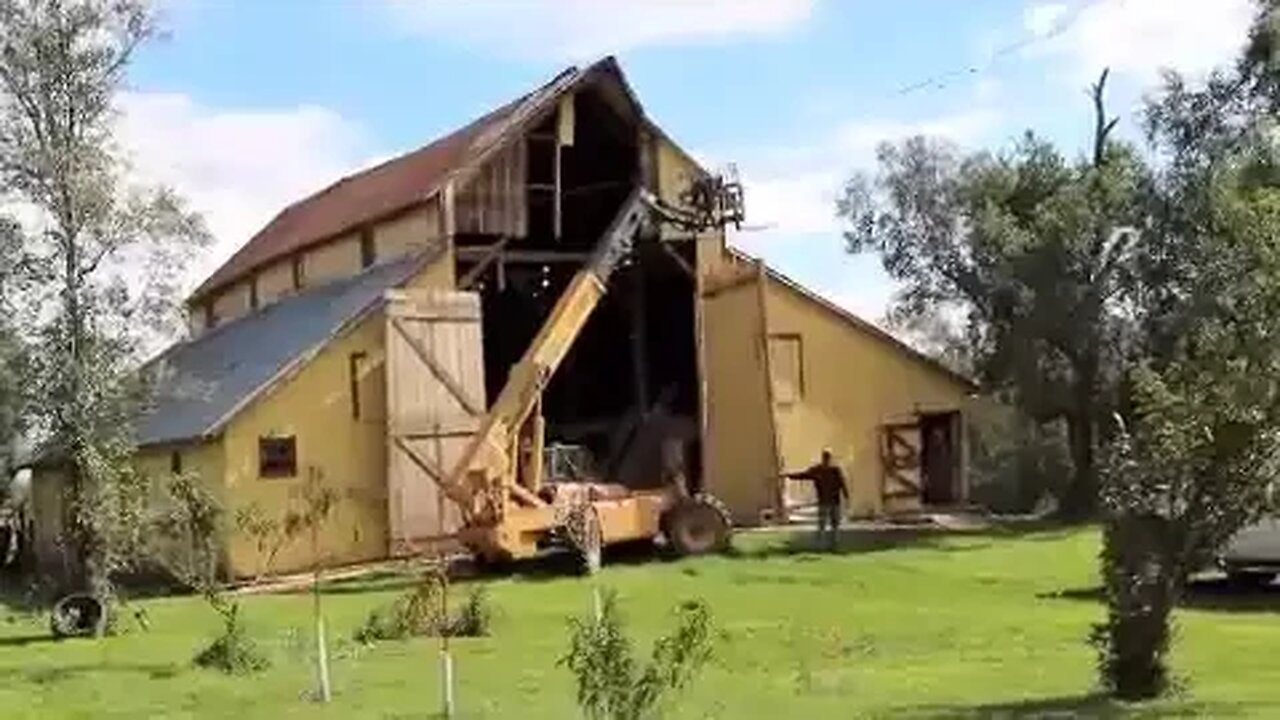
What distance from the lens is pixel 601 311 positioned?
1983 inches

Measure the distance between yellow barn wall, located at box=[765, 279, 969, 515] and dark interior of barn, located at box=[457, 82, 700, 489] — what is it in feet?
7.74

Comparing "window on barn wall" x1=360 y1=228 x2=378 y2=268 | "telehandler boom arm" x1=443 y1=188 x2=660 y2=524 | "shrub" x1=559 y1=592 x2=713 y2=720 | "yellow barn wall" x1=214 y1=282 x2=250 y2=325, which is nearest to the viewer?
"shrub" x1=559 y1=592 x2=713 y2=720

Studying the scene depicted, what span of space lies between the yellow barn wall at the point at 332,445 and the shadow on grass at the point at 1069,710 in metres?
23.7

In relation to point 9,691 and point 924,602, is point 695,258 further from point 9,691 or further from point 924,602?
point 9,691

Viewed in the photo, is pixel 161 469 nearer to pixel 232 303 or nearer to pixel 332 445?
pixel 332 445

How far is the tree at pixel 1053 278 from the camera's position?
5078 cm

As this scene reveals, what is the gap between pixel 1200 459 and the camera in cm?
1633

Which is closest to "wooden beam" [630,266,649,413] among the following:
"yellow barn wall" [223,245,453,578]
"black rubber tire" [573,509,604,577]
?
"yellow barn wall" [223,245,453,578]

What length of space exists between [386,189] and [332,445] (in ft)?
36.9

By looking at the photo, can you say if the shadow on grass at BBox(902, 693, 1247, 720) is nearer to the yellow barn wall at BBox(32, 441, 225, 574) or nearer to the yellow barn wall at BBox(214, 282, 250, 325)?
the yellow barn wall at BBox(32, 441, 225, 574)

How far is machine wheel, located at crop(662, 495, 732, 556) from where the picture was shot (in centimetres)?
3822

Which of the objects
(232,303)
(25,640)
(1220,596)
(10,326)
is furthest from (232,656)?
(232,303)

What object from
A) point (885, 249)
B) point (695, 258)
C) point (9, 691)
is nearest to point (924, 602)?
point (9, 691)

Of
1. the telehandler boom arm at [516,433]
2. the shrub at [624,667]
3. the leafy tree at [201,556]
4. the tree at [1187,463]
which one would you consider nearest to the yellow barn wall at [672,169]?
the telehandler boom arm at [516,433]
